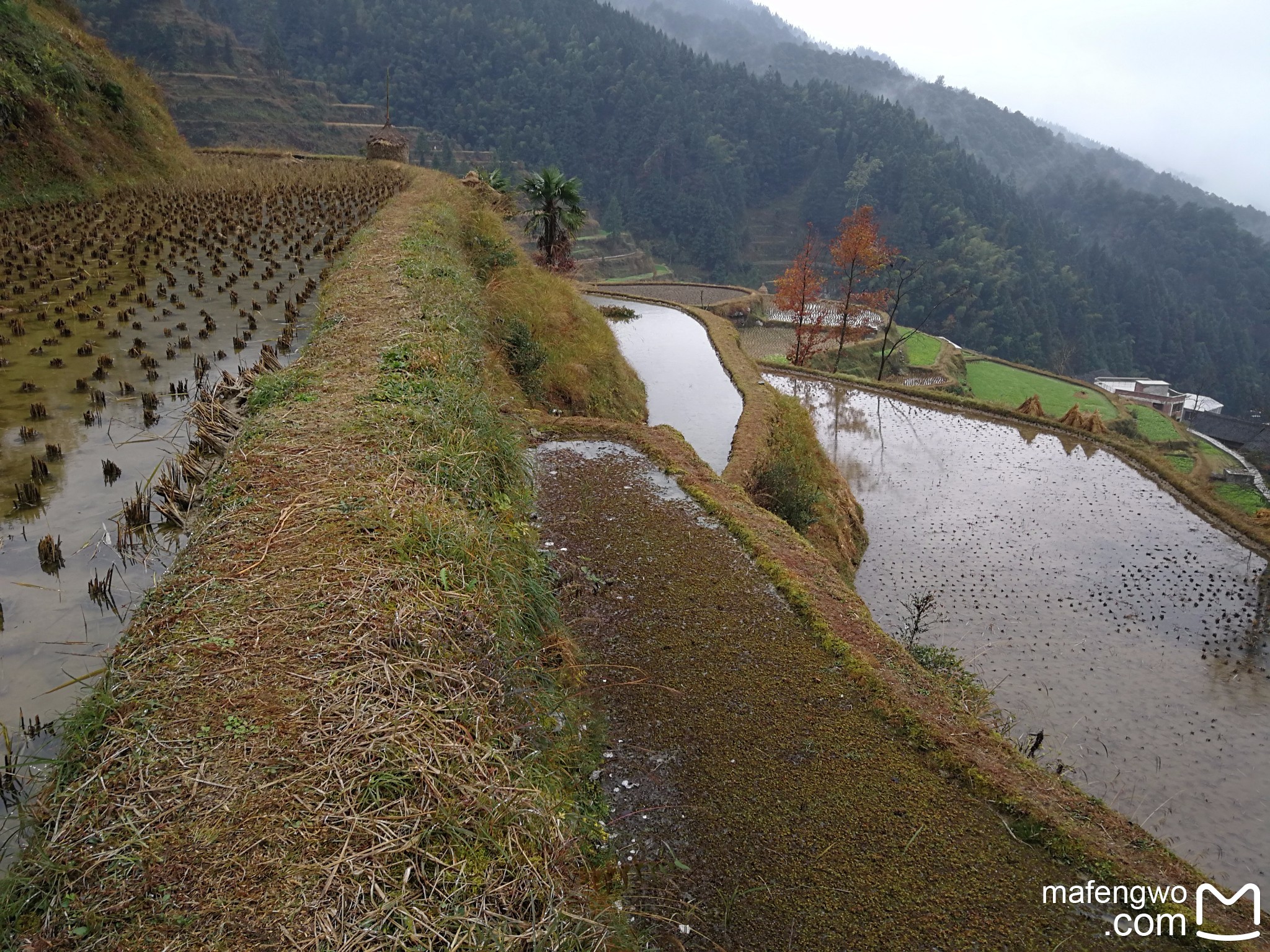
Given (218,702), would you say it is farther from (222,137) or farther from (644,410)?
(222,137)

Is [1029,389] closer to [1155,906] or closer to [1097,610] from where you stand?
[1097,610]

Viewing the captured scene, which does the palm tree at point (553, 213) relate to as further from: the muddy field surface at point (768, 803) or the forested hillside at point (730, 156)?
the forested hillside at point (730, 156)

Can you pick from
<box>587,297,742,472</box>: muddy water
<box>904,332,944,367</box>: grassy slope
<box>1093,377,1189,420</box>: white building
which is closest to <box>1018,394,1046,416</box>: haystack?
<box>587,297,742,472</box>: muddy water

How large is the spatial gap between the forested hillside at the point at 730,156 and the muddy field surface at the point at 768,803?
7677 centimetres

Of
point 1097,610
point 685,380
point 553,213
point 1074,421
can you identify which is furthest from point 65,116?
point 1074,421

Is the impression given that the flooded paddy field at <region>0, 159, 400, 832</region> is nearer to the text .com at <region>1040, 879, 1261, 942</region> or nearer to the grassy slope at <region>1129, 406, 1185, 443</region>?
the text .com at <region>1040, 879, 1261, 942</region>

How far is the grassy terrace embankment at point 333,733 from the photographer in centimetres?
239

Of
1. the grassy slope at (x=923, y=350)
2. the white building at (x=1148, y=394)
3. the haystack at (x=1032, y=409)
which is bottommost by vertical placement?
the white building at (x=1148, y=394)

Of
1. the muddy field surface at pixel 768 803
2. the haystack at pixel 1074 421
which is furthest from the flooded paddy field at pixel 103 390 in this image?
the haystack at pixel 1074 421

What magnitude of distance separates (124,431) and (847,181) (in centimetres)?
10841

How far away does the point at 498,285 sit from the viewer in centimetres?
1418

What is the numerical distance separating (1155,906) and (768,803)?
2.17 meters

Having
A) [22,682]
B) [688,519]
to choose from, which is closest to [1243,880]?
[688,519]

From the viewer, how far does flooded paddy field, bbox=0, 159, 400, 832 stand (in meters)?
4.02
